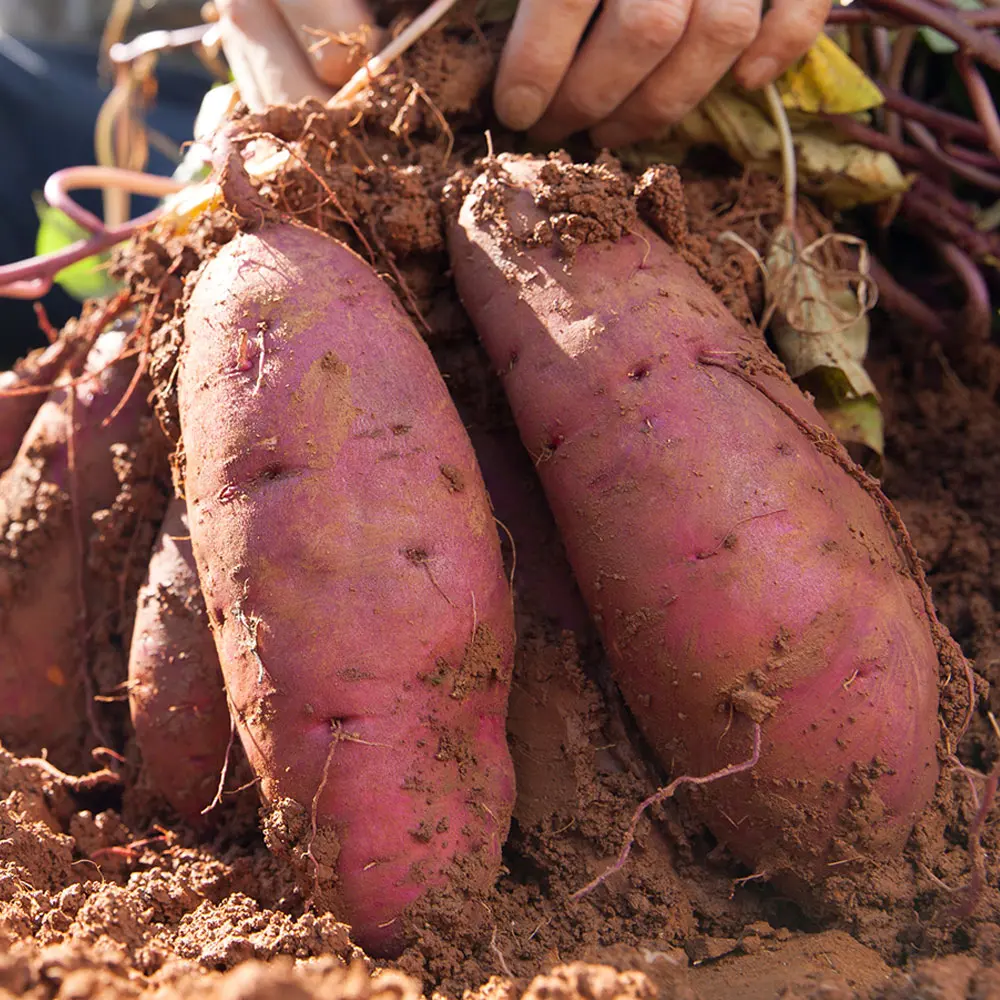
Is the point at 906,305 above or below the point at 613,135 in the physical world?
below

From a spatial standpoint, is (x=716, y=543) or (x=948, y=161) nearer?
(x=716, y=543)

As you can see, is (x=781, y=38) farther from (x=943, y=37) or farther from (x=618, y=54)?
(x=943, y=37)

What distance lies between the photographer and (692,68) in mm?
1426

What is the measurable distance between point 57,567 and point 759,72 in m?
1.36

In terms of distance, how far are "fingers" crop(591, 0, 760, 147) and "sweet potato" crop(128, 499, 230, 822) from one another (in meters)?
0.92

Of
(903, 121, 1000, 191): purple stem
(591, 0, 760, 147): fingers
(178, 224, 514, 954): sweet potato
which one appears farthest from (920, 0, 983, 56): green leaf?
(178, 224, 514, 954): sweet potato

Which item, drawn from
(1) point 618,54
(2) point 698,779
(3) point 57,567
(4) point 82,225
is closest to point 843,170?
(1) point 618,54

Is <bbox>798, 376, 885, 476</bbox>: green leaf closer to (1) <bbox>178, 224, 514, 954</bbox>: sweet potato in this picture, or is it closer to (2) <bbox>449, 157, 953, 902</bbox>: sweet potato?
(2) <bbox>449, 157, 953, 902</bbox>: sweet potato

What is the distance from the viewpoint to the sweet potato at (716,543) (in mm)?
1134

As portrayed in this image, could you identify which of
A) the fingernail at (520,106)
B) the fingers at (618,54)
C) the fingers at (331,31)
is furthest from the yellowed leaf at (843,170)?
the fingers at (331,31)

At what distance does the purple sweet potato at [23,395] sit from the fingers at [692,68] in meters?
1.04

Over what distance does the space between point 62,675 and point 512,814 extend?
819 mm

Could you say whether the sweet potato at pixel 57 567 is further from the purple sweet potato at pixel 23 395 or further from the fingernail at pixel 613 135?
the fingernail at pixel 613 135

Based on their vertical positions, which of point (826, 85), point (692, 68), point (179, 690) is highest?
point (692, 68)
